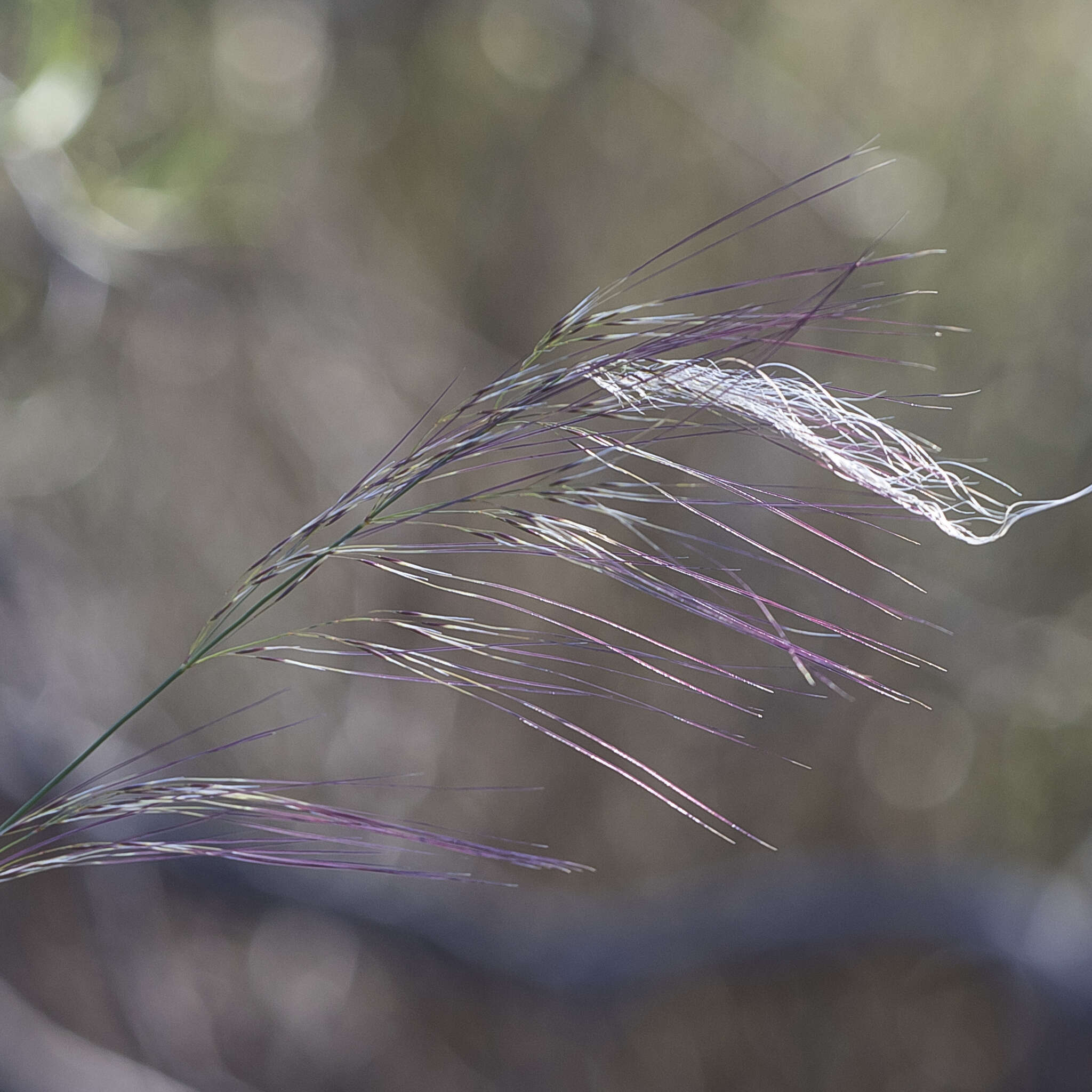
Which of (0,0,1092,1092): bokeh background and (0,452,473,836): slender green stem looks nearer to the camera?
(0,452,473,836): slender green stem

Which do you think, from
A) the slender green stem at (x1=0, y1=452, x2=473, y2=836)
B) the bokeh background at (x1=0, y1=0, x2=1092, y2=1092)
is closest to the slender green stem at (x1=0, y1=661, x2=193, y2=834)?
the slender green stem at (x1=0, y1=452, x2=473, y2=836)

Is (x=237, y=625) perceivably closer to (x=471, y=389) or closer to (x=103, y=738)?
(x=103, y=738)

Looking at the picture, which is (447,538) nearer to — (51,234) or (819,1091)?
(51,234)

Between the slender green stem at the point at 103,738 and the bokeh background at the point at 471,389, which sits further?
the bokeh background at the point at 471,389

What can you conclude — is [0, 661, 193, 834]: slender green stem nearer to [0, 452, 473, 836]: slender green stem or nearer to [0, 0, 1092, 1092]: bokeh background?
Result: [0, 452, 473, 836]: slender green stem

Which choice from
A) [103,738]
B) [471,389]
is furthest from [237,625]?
[471,389]

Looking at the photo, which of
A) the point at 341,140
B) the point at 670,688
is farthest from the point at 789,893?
the point at 341,140

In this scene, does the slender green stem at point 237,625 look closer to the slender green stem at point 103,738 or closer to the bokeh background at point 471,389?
the slender green stem at point 103,738

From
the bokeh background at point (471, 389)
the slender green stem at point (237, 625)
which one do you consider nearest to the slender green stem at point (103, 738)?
the slender green stem at point (237, 625)
